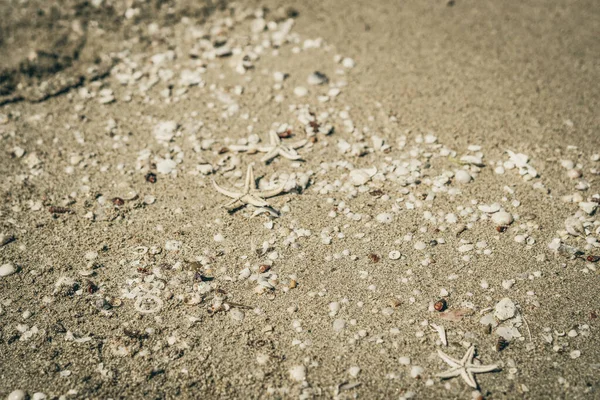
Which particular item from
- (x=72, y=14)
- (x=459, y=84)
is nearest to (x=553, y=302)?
(x=459, y=84)

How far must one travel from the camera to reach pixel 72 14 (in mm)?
4797

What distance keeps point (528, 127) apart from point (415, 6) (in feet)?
6.00

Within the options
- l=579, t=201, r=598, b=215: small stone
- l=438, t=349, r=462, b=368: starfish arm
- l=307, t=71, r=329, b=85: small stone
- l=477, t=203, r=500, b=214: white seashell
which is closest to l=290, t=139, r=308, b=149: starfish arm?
l=307, t=71, r=329, b=85: small stone

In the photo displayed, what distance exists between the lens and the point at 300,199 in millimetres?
3373

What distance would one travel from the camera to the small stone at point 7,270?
3046 millimetres

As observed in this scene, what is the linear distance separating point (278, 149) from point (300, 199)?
48 centimetres

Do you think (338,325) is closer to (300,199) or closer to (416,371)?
(416,371)

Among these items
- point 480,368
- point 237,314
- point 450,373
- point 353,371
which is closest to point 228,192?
point 237,314

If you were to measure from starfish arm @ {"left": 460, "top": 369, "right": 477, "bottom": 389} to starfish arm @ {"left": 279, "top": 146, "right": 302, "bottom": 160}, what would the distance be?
6.11ft

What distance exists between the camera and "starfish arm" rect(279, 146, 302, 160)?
3.57 m

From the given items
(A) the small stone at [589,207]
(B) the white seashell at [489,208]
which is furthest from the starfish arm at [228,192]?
(A) the small stone at [589,207]

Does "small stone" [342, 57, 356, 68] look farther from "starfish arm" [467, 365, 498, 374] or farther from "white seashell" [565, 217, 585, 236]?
"starfish arm" [467, 365, 498, 374]

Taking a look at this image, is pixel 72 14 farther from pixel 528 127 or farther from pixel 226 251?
pixel 528 127

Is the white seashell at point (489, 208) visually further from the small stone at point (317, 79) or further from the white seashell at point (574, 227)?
the small stone at point (317, 79)
